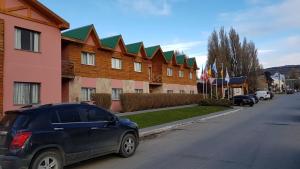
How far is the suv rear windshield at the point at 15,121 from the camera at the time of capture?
716 centimetres

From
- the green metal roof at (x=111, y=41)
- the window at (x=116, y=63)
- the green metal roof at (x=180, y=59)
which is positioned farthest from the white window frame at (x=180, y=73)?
the green metal roof at (x=111, y=41)

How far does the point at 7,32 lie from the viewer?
18.6m

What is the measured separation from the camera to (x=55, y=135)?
7488 millimetres

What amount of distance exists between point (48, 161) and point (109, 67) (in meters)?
23.4

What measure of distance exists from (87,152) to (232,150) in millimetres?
4545

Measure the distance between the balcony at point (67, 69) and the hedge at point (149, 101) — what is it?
4.89m

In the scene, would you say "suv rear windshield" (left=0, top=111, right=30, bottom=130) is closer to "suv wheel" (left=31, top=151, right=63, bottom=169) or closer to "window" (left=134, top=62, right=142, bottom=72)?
"suv wheel" (left=31, top=151, right=63, bottom=169)

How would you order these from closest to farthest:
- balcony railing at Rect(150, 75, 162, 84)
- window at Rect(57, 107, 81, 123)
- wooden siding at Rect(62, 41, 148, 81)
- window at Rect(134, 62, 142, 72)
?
1. window at Rect(57, 107, 81, 123)
2. wooden siding at Rect(62, 41, 148, 81)
3. window at Rect(134, 62, 142, 72)
4. balcony railing at Rect(150, 75, 162, 84)

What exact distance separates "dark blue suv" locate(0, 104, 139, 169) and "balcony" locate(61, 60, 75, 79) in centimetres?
1664

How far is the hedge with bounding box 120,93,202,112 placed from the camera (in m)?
28.3

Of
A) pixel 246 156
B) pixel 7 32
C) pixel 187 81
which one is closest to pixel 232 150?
pixel 246 156

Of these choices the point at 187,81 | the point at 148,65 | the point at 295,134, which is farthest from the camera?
the point at 187,81

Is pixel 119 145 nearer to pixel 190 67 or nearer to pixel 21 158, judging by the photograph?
pixel 21 158

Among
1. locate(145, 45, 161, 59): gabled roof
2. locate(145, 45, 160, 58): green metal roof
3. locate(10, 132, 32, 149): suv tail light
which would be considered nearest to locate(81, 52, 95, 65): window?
locate(145, 45, 161, 59): gabled roof
